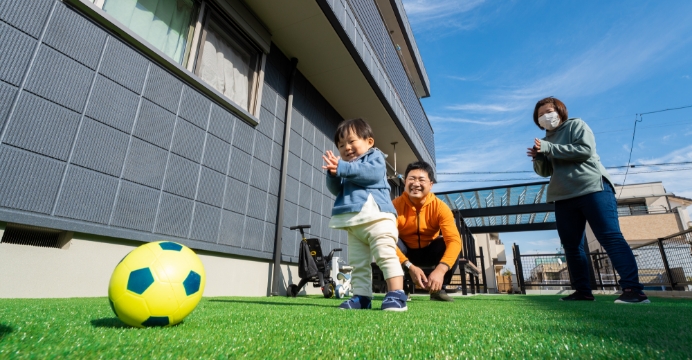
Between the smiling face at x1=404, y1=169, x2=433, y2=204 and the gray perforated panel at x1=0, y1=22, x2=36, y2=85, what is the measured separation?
3.25 m

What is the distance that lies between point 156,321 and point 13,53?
99.2 inches

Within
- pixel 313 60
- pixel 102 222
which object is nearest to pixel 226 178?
pixel 102 222

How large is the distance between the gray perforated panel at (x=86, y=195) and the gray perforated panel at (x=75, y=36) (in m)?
0.98

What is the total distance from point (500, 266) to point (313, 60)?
26.3 meters

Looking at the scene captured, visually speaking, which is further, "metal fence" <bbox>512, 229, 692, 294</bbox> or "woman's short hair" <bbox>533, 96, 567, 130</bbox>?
"metal fence" <bbox>512, 229, 692, 294</bbox>

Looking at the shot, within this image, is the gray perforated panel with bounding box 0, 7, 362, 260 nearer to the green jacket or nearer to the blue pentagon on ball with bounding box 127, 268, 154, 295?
the blue pentagon on ball with bounding box 127, 268, 154, 295

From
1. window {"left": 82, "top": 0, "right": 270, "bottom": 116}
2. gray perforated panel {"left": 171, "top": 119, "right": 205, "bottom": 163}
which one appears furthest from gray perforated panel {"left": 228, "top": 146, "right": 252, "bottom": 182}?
window {"left": 82, "top": 0, "right": 270, "bottom": 116}

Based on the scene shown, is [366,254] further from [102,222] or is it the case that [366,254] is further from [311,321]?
[102,222]

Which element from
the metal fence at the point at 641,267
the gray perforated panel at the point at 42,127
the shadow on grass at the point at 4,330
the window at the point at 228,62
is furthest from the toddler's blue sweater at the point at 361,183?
the metal fence at the point at 641,267

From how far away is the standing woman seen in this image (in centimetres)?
269

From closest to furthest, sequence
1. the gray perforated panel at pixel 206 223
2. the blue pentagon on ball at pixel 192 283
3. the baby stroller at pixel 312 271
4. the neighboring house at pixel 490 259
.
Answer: the blue pentagon on ball at pixel 192 283
the gray perforated panel at pixel 206 223
the baby stroller at pixel 312 271
the neighboring house at pixel 490 259

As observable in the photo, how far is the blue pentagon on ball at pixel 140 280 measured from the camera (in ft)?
3.90

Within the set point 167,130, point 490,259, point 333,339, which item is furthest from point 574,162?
point 490,259

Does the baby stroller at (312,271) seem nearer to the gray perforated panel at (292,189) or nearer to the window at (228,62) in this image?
the gray perforated panel at (292,189)
